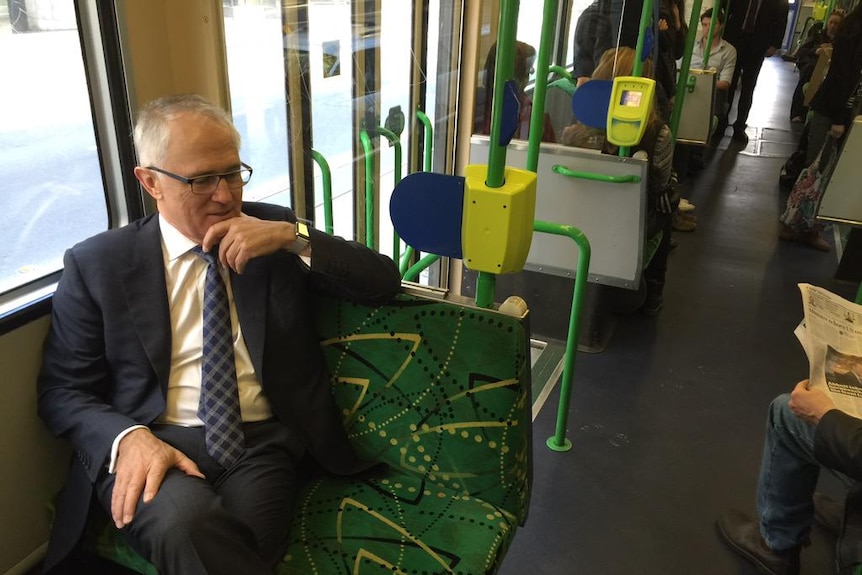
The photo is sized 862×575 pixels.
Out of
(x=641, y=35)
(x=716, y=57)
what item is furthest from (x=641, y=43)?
(x=716, y=57)

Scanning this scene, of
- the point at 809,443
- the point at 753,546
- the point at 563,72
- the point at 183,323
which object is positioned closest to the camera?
the point at 183,323

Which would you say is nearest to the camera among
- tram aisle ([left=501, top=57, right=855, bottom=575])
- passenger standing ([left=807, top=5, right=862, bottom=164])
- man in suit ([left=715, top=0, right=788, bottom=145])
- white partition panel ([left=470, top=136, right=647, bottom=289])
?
tram aisle ([left=501, top=57, right=855, bottom=575])

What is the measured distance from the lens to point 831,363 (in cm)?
171

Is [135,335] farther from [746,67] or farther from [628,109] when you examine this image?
[746,67]

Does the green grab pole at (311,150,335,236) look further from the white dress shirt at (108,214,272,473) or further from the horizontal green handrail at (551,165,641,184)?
the horizontal green handrail at (551,165,641,184)

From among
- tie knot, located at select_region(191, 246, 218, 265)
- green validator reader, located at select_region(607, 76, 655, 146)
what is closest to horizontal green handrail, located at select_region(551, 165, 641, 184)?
green validator reader, located at select_region(607, 76, 655, 146)

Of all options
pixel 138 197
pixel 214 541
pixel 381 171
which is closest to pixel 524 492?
pixel 214 541

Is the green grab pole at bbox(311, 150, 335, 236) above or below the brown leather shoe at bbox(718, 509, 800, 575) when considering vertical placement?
above

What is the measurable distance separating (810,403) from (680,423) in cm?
124

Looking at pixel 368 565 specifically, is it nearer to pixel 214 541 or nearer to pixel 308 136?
pixel 214 541

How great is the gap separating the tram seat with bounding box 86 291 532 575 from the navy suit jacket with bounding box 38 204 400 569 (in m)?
0.08

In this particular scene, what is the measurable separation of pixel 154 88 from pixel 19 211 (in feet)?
1.52

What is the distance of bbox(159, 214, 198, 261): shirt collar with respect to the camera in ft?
5.12

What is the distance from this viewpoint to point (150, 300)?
60.2 inches
